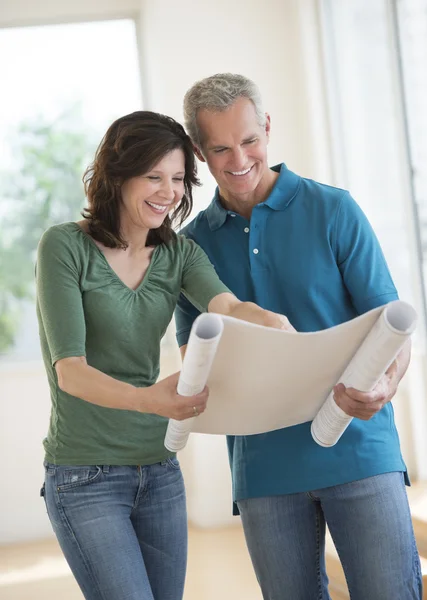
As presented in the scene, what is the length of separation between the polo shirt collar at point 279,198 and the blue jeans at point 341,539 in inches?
25.5

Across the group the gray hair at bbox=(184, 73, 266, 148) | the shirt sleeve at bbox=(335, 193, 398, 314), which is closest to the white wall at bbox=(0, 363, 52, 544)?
the gray hair at bbox=(184, 73, 266, 148)

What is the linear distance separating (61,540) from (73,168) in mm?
3625

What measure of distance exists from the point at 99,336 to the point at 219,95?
24.6 inches

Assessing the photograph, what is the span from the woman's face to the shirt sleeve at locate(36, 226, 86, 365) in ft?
0.55

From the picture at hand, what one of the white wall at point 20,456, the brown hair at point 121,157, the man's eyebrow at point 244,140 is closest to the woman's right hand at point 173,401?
the brown hair at point 121,157

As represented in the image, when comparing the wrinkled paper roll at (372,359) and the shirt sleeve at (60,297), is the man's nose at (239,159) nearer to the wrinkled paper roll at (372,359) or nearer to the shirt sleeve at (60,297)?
the shirt sleeve at (60,297)

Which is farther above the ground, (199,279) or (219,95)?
(219,95)

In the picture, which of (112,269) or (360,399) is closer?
(360,399)

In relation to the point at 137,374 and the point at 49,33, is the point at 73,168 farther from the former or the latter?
the point at 137,374

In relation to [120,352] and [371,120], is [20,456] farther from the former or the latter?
[120,352]

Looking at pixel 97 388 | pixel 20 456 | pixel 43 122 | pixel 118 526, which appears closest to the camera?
pixel 97 388

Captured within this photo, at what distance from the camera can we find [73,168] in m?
5.02

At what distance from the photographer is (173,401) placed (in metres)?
1.42

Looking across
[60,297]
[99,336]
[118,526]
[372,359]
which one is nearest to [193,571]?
[118,526]
